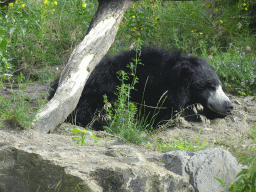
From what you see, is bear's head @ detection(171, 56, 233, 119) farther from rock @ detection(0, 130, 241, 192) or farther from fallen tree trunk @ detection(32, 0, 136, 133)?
rock @ detection(0, 130, 241, 192)

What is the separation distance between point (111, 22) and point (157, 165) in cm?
278

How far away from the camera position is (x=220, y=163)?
2.21 metres

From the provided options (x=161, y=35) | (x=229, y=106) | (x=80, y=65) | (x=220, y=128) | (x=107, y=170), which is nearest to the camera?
(x=107, y=170)

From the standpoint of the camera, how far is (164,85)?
4520 millimetres

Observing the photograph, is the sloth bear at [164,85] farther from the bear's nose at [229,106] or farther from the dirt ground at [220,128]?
the dirt ground at [220,128]

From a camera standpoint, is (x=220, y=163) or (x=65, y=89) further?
(x=65, y=89)

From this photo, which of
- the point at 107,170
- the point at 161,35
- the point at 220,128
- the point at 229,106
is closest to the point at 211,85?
the point at 229,106

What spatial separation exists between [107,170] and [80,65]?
218 centimetres

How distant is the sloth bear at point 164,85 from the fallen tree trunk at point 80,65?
0.41 metres

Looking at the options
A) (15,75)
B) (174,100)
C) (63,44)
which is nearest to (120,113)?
(174,100)

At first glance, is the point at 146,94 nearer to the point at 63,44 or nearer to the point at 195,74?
the point at 195,74

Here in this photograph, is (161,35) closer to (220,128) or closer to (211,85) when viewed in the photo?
(211,85)

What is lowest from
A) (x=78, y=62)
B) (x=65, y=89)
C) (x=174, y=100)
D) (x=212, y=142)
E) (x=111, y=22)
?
(x=212, y=142)

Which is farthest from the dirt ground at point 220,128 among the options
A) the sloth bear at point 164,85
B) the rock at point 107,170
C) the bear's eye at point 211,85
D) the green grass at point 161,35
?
the rock at point 107,170
